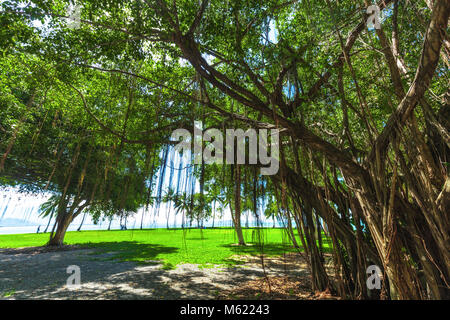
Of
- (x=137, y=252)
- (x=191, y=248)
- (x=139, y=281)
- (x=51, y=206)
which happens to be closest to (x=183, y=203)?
(x=139, y=281)

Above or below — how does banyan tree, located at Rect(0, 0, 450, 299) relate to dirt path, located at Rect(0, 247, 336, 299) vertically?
above

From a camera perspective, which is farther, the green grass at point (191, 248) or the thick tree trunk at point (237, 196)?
the green grass at point (191, 248)

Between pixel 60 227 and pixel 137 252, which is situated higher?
pixel 60 227

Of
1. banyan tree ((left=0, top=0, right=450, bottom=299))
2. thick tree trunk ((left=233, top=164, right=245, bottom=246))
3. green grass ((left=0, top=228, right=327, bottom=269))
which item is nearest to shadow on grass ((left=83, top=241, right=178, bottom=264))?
green grass ((left=0, top=228, right=327, bottom=269))

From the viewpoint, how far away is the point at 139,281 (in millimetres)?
4078

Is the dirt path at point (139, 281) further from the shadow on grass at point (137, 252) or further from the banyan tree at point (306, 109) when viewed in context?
the banyan tree at point (306, 109)

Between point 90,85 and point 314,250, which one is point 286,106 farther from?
point 90,85

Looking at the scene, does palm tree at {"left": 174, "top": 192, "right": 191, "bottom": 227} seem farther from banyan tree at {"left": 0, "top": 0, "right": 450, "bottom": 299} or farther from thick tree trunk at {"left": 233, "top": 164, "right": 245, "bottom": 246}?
thick tree trunk at {"left": 233, "top": 164, "right": 245, "bottom": 246}

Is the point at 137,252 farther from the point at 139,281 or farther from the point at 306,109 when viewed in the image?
the point at 306,109

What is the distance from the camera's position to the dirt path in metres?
3.24

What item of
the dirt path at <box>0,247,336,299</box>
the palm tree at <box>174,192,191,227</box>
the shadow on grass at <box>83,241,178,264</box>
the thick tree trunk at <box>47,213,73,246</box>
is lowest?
the shadow on grass at <box>83,241,178,264</box>

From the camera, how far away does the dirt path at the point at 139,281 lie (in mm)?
3242

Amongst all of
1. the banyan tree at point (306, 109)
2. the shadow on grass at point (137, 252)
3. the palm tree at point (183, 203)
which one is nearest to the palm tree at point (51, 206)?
the banyan tree at point (306, 109)
